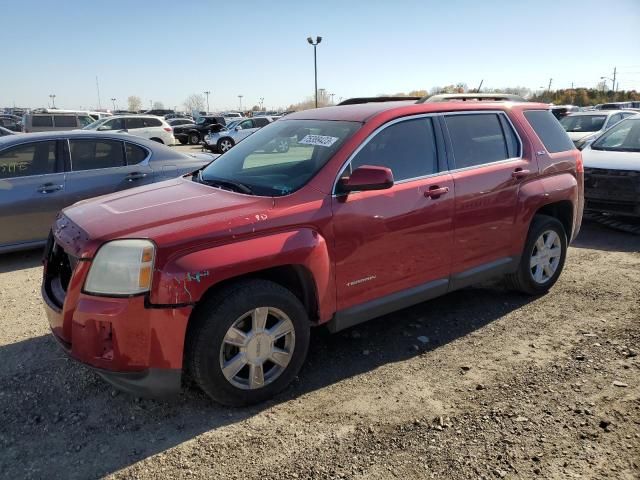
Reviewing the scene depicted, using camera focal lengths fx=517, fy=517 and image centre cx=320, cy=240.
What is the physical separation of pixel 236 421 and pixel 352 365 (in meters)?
1.00

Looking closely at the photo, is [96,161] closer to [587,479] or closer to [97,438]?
[97,438]

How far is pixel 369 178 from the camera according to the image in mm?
3279

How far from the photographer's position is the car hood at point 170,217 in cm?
288

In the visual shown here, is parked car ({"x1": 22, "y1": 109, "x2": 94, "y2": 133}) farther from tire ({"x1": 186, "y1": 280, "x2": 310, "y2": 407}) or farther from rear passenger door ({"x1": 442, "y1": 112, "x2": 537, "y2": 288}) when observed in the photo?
tire ({"x1": 186, "y1": 280, "x2": 310, "y2": 407})

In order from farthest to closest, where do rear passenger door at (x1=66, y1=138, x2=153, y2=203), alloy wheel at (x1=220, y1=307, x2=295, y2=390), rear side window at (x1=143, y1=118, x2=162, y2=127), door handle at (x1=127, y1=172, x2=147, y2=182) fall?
rear side window at (x1=143, y1=118, x2=162, y2=127), door handle at (x1=127, y1=172, x2=147, y2=182), rear passenger door at (x1=66, y1=138, x2=153, y2=203), alloy wheel at (x1=220, y1=307, x2=295, y2=390)

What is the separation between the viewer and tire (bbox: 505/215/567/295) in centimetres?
471

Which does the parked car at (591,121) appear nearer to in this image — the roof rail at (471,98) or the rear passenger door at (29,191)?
the roof rail at (471,98)

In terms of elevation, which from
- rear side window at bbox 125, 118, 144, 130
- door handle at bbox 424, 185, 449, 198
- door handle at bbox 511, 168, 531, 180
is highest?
rear side window at bbox 125, 118, 144, 130

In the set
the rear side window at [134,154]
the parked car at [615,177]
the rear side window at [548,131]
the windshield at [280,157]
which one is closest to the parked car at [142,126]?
the rear side window at [134,154]

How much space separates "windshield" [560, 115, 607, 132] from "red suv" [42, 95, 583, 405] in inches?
375

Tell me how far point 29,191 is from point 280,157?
3646mm

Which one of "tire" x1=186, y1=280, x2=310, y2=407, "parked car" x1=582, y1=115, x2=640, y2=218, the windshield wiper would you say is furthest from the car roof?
"parked car" x1=582, y1=115, x2=640, y2=218

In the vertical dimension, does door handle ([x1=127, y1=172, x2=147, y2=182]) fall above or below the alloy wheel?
above

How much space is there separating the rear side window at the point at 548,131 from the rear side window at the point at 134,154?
4.75 meters
